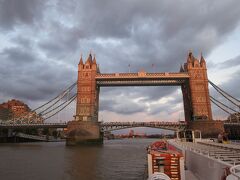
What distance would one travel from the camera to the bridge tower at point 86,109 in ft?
154

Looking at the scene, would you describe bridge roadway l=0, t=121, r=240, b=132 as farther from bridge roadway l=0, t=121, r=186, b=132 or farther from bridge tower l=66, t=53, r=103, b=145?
bridge tower l=66, t=53, r=103, b=145

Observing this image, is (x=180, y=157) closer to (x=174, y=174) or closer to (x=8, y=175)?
(x=174, y=174)

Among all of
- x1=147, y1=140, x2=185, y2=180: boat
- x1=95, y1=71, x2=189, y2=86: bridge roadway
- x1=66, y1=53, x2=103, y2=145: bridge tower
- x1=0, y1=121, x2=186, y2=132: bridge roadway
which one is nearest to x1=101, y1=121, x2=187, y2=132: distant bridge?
x1=0, y1=121, x2=186, y2=132: bridge roadway

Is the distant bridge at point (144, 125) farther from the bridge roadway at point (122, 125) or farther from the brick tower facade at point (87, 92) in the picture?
the brick tower facade at point (87, 92)

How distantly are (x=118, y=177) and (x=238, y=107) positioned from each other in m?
54.3

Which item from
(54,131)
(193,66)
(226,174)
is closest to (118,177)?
(226,174)

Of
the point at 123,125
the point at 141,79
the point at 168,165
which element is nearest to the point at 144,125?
the point at 123,125

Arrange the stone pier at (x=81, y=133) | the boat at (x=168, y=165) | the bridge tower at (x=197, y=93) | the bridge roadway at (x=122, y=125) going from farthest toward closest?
the bridge roadway at (x=122, y=125), the bridge tower at (x=197, y=93), the stone pier at (x=81, y=133), the boat at (x=168, y=165)

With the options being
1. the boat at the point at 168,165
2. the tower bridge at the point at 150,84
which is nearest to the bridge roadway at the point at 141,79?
the tower bridge at the point at 150,84

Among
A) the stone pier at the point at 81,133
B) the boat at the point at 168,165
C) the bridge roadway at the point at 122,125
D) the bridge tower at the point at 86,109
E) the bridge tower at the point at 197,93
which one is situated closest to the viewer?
the boat at the point at 168,165

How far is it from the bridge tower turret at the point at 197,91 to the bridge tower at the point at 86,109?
20.2 m

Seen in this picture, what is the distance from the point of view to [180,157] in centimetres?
812

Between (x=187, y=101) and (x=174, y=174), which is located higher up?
(x=187, y=101)

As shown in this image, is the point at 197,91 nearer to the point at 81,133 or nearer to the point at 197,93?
the point at 197,93
